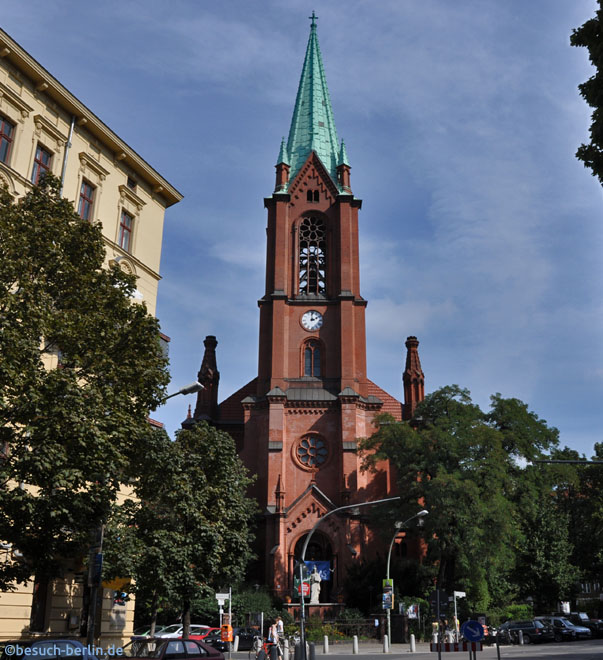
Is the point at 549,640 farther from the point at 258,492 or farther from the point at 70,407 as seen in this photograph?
the point at 70,407

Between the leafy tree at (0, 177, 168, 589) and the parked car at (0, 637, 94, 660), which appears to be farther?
the leafy tree at (0, 177, 168, 589)

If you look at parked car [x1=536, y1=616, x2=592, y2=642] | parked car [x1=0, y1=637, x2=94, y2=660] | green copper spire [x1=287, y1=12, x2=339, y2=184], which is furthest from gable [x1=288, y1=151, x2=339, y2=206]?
parked car [x1=0, y1=637, x2=94, y2=660]

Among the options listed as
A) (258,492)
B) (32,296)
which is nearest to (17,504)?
(32,296)

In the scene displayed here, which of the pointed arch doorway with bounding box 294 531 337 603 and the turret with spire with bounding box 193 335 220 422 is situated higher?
the turret with spire with bounding box 193 335 220 422

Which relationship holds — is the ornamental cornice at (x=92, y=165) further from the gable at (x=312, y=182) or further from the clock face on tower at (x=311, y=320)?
the gable at (x=312, y=182)

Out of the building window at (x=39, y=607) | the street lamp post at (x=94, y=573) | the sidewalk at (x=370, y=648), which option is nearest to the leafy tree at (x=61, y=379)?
the street lamp post at (x=94, y=573)

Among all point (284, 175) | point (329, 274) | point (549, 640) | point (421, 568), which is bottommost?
point (549, 640)

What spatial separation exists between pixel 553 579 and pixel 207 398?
30975 millimetres

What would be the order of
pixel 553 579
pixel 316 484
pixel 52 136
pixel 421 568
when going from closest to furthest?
pixel 52 136, pixel 421 568, pixel 316 484, pixel 553 579

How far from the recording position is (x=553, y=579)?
5619 cm

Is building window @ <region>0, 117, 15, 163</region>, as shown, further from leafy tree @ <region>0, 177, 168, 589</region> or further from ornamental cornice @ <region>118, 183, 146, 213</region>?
leafy tree @ <region>0, 177, 168, 589</region>

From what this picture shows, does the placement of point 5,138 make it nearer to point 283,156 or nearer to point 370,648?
point 370,648

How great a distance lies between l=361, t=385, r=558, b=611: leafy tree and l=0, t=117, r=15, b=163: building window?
3009 centimetres

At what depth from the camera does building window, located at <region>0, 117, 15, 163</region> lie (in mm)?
21344
